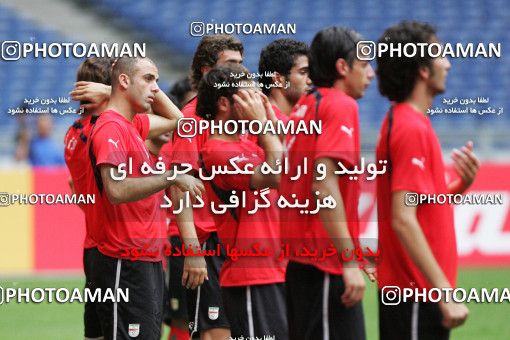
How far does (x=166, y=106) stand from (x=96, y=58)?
0.49 metres

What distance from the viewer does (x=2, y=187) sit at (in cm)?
1209

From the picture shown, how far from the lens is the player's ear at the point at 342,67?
4.57 m

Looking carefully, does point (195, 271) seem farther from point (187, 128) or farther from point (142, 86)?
point (142, 86)

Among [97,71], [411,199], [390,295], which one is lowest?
[390,295]

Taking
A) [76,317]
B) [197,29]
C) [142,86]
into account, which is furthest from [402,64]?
[76,317]

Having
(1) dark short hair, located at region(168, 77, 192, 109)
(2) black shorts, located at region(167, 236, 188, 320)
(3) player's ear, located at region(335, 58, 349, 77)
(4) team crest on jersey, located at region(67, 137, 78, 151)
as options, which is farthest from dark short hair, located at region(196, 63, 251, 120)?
(1) dark short hair, located at region(168, 77, 192, 109)

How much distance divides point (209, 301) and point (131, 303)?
1.02 m

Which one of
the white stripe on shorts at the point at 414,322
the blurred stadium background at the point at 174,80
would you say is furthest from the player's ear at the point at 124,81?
the blurred stadium background at the point at 174,80

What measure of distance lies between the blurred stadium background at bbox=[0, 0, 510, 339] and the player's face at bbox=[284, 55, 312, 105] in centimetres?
345

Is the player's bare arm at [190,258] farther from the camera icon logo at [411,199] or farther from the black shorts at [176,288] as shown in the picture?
the camera icon logo at [411,199]

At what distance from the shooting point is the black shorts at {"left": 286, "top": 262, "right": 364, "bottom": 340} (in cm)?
444

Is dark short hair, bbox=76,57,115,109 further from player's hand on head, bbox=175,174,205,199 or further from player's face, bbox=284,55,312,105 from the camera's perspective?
player's hand on head, bbox=175,174,205,199

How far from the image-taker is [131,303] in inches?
208

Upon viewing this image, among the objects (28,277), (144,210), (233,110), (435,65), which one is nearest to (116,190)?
(144,210)
